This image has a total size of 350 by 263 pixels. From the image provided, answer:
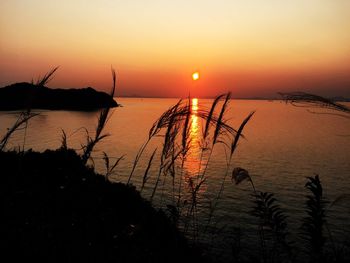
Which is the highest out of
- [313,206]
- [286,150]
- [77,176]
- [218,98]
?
[218,98]

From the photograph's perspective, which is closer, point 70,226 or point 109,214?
point 70,226

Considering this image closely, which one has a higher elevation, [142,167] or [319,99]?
[319,99]

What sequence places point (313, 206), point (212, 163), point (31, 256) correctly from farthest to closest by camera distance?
1. point (212, 163)
2. point (313, 206)
3. point (31, 256)

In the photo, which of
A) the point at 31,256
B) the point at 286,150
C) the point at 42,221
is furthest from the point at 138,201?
the point at 286,150

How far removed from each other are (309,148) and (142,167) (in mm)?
38303

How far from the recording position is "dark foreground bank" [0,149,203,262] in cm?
597

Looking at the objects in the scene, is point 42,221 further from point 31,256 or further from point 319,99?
point 319,99

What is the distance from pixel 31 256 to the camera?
5473 mm

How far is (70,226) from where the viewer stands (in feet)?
23.6

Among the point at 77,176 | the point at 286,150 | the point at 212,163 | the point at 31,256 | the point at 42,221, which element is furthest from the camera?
the point at 286,150

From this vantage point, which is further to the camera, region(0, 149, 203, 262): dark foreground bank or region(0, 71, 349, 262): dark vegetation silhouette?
region(0, 149, 203, 262): dark foreground bank

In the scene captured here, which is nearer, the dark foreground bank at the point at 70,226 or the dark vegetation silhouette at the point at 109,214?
the dark vegetation silhouette at the point at 109,214

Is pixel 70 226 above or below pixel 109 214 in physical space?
above

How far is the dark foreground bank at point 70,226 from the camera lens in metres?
5.97
